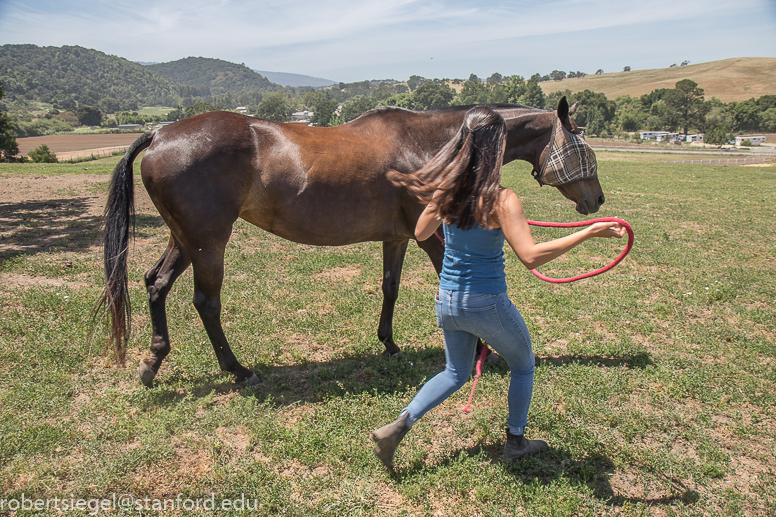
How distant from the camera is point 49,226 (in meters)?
9.00

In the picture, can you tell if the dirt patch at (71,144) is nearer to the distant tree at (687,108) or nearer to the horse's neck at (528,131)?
the horse's neck at (528,131)

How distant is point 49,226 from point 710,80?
168963 mm

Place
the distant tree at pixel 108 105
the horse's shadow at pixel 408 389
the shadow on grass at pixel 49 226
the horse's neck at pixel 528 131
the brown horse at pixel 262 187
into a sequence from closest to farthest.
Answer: the horse's shadow at pixel 408 389, the brown horse at pixel 262 187, the horse's neck at pixel 528 131, the shadow on grass at pixel 49 226, the distant tree at pixel 108 105

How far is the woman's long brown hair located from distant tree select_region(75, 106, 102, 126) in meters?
145

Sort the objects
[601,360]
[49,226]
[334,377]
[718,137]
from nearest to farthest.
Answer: [334,377] → [601,360] → [49,226] → [718,137]

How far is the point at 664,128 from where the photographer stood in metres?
99.5

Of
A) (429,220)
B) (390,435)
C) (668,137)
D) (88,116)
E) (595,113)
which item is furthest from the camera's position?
(88,116)

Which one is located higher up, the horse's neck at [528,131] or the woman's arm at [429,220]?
the horse's neck at [528,131]

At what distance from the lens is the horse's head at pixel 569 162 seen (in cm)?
400

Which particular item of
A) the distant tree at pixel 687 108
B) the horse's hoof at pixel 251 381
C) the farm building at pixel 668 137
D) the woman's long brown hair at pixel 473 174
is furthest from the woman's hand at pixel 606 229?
the distant tree at pixel 687 108

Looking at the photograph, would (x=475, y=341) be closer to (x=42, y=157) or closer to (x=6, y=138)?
(x=42, y=157)

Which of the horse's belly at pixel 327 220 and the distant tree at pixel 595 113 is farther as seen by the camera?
the distant tree at pixel 595 113

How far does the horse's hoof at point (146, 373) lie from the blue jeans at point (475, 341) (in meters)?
A: 2.44

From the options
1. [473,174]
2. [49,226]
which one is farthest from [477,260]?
[49,226]
